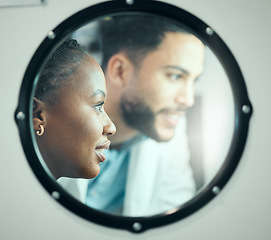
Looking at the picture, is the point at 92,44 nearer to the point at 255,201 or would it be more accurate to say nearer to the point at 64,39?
the point at 64,39

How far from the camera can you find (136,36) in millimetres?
633

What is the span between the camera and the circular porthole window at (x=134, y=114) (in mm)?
616

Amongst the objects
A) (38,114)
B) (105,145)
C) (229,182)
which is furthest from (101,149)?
(229,182)

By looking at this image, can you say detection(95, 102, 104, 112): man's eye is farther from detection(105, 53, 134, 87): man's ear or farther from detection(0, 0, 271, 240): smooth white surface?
detection(0, 0, 271, 240): smooth white surface

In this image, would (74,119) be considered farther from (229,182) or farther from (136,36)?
(229,182)

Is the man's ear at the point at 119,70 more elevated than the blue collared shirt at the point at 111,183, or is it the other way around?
the man's ear at the point at 119,70

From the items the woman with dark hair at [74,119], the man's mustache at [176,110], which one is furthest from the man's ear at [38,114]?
the man's mustache at [176,110]

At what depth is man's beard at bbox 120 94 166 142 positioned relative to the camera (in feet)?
2.05

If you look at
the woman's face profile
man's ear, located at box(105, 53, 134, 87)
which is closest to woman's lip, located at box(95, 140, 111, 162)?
the woman's face profile

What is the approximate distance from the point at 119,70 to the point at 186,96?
0.47 feet

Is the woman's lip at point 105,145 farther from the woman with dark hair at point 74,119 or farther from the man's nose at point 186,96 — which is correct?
the man's nose at point 186,96

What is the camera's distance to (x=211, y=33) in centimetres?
63

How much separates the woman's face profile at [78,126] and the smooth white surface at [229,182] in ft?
0.23

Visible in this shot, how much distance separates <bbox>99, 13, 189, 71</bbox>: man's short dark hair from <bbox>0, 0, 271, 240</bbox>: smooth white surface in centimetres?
7
